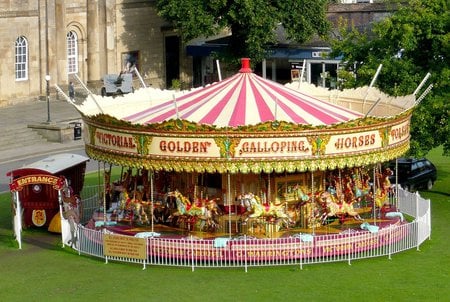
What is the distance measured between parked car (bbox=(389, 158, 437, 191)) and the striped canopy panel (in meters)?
6.73

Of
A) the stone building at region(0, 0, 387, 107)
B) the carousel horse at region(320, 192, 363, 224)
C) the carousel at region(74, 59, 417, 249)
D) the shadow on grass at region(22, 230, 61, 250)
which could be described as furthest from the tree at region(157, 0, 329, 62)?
the carousel horse at region(320, 192, 363, 224)

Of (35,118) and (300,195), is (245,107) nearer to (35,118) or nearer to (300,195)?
(300,195)

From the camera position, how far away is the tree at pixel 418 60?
1633 inches

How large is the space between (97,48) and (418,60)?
26.7 meters

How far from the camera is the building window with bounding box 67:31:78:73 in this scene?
219 feet

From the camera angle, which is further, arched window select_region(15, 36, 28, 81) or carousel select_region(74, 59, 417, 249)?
arched window select_region(15, 36, 28, 81)

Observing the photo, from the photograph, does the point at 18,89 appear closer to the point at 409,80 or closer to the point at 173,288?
the point at 409,80

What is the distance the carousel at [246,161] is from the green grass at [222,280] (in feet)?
6.61

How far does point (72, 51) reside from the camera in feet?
220

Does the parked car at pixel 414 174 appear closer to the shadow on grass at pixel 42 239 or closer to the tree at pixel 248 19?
the shadow on grass at pixel 42 239

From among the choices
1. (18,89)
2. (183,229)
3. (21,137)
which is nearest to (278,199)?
(183,229)

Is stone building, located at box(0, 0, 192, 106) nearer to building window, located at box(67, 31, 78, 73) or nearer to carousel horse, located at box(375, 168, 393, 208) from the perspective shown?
building window, located at box(67, 31, 78, 73)

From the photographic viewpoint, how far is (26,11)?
62.8 meters

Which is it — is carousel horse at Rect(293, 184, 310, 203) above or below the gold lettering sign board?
above
